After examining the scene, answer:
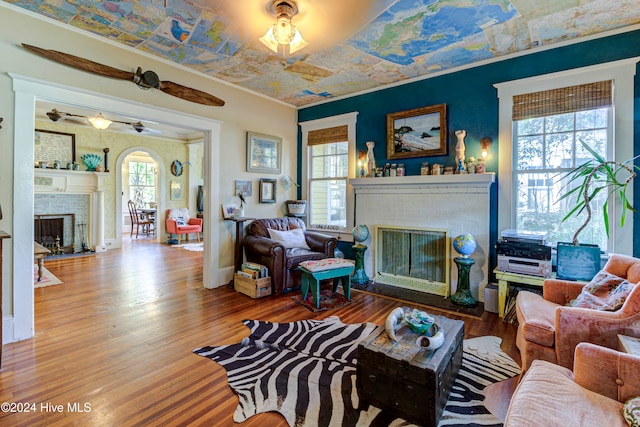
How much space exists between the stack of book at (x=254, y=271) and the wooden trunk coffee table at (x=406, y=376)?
7.09 feet

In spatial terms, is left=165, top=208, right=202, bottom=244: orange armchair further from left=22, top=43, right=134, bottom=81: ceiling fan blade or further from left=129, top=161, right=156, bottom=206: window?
left=22, top=43, right=134, bottom=81: ceiling fan blade

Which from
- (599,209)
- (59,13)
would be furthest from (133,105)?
(599,209)

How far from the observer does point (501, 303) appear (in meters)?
3.12

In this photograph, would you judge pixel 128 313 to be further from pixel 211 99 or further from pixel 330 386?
pixel 211 99

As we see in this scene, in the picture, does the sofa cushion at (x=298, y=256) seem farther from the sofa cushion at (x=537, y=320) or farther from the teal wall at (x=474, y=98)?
the sofa cushion at (x=537, y=320)

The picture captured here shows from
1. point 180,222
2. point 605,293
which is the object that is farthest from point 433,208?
point 180,222

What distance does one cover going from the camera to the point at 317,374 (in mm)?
2100

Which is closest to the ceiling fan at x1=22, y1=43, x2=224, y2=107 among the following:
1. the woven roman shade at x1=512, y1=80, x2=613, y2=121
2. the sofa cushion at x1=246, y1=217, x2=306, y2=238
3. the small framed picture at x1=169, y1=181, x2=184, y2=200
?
the sofa cushion at x1=246, y1=217, x2=306, y2=238

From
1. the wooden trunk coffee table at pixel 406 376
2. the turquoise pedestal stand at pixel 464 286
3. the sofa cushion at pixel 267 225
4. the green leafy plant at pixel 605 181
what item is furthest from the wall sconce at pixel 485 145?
the sofa cushion at pixel 267 225

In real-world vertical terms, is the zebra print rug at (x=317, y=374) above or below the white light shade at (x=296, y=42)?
below

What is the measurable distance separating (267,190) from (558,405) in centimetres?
431

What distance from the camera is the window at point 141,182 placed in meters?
10.1

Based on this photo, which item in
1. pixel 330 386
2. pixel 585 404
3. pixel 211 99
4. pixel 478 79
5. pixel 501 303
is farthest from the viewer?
pixel 211 99

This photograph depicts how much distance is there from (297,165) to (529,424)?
15.6 ft
